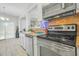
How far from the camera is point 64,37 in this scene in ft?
4.79

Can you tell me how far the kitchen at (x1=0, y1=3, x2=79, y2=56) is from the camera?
4.41 ft

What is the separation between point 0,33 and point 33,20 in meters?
0.56

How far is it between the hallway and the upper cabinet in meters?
0.62

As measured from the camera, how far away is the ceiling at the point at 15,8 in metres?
1.66

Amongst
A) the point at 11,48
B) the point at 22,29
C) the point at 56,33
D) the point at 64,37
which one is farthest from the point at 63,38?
the point at 11,48

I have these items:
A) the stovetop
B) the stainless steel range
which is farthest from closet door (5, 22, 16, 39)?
the stainless steel range

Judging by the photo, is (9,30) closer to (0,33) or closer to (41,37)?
(0,33)

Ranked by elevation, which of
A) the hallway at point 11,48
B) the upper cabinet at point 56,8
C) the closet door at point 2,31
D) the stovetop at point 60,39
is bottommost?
the hallway at point 11,48

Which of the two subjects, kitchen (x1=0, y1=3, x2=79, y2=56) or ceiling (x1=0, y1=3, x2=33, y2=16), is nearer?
kitchen (x1=0, y1=3, x2=79, y2=56)

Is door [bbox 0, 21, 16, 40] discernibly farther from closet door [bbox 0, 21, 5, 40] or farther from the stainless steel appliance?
the stainless steel appliance

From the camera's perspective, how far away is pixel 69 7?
134 centimetres

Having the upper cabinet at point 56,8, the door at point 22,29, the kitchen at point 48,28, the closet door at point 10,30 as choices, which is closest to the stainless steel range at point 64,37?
the kitchen at point 48,28

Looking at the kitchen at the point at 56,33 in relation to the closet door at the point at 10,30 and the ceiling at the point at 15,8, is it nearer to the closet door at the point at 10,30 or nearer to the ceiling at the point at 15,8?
the ceiling at the point at 15,8

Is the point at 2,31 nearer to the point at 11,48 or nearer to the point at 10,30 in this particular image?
the point at 10,30
